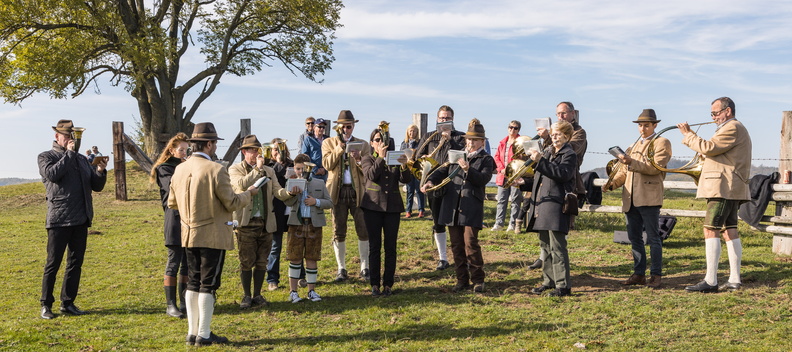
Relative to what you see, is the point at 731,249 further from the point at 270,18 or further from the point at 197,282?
the point at 270,18

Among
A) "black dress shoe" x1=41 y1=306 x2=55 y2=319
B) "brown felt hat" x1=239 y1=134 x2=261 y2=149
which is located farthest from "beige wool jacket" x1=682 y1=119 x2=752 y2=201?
"black dress shoe" x1=41 y1=306 x2=55 y2=319

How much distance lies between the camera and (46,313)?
792cm

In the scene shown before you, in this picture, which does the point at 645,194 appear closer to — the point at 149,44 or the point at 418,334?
the point at 418,334

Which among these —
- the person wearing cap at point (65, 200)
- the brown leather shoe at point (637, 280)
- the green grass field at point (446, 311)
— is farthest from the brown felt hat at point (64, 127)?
the brown leather shoe at point (637, 280)

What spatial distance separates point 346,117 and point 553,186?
106 inches

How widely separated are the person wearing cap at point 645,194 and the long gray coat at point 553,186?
0.87 metres

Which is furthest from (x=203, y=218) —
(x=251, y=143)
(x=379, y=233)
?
(x=379, y=233)

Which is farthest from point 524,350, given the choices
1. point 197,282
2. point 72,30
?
point 72,30

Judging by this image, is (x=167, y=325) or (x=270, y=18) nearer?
(x=167, y=325)

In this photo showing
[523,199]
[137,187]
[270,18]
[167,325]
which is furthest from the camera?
[270,18]

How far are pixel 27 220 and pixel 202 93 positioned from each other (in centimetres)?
1284

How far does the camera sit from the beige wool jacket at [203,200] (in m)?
6.47

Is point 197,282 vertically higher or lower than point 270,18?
lower

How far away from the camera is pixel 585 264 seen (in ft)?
33.7
